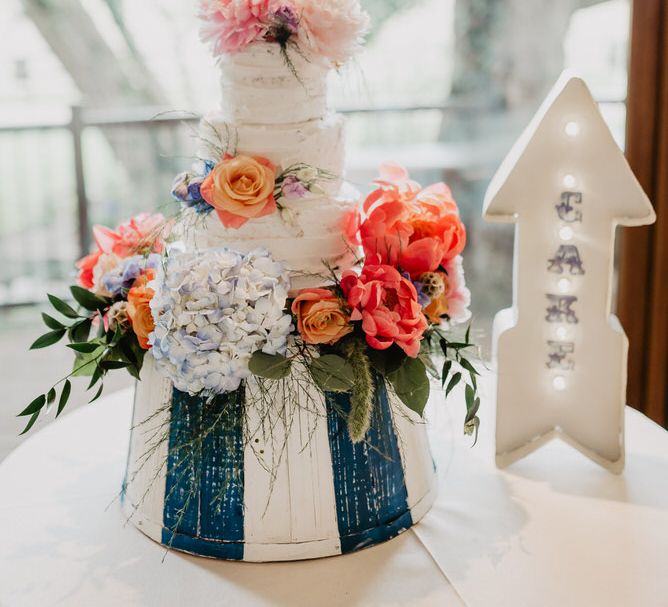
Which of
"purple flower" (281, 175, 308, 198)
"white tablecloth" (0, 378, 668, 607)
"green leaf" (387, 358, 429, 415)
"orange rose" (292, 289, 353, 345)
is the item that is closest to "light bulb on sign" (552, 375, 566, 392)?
"white tablecloth" (0, 378, 668, 607)

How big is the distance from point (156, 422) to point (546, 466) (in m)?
0.67

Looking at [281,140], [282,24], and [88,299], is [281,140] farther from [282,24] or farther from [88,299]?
[88,299]

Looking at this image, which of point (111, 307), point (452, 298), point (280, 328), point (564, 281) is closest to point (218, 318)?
point (280, 328)

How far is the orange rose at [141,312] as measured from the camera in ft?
4.00

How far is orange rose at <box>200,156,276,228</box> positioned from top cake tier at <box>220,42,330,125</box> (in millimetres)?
87

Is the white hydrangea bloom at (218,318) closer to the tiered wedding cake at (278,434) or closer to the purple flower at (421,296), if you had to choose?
the tiered wedding cake at (278,434)

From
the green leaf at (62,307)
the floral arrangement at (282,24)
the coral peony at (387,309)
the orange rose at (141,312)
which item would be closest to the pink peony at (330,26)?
the floral arrangement at (282,24)

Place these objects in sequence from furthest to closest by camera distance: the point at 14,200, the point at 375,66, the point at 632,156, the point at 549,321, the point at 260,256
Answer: the point at 375,66 < the point at 14,200 < the point at 632,156 < the point at 549,321 < the point at 260,256

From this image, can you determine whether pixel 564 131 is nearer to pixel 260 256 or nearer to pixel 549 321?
pixel 549 321

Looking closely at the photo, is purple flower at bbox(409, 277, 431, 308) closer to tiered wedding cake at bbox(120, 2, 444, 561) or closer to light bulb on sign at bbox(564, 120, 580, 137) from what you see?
tiered wedding cake at bbox(120, 2, 444, 561)

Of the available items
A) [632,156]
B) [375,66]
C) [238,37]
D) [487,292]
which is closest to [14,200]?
[375,66]

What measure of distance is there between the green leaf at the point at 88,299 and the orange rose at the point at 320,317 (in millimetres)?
355

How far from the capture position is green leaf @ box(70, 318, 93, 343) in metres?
1.31

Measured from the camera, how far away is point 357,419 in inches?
45.6
